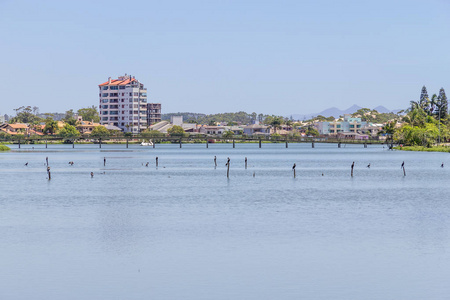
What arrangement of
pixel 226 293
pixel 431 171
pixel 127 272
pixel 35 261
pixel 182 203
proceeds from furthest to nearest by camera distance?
1. pixel 431 171
2. pixel 182 203
3. pixel 35 261
4. pixel 127 272
5. pixel 226 293

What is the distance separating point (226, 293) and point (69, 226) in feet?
67.4

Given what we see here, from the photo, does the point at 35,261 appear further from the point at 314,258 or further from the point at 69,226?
the point at 314,258

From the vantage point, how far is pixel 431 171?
346ft

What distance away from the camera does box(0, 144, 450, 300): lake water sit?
28719 mm

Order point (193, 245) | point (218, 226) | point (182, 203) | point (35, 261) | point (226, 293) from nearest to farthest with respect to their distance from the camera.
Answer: point (226, 293)
point (35, 261)
point (193, 245)
point (218, 226)
point (182, 203)

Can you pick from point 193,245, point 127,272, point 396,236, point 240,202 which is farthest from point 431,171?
point 127,272

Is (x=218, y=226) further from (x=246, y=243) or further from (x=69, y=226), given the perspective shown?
(x=69, y=226)

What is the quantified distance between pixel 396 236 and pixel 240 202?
2239cm

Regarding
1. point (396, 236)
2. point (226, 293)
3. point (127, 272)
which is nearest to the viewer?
point (226, 293)

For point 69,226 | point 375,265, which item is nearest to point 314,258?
point 375,265

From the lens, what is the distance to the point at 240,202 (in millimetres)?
60969

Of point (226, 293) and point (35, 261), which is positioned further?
point (35, 261)

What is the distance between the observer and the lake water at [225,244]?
2872 cm

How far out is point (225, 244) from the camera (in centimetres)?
3816
